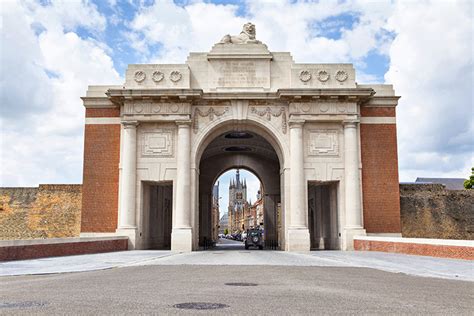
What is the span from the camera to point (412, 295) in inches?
386

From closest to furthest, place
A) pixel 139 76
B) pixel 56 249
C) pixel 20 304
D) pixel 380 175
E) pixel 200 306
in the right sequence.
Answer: pixel 200 306
pixel 20 304
pixel 56 249
pixel 380 175
pixel 139 76

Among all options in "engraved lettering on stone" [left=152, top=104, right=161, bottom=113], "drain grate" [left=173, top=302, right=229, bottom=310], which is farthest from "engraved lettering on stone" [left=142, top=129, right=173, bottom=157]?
"drain grate" [left=173, top=302, right=229, bottom=310]

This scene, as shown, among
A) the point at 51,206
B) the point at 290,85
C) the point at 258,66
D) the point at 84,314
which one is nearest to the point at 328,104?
the point at 290,85

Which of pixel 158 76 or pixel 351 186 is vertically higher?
pixel 158 76

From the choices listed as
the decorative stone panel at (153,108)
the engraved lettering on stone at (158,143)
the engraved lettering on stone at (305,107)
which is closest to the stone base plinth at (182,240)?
the engraved lettering on stone at (158,143)

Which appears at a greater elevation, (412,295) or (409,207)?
(409,207)

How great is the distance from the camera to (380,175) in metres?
34.1

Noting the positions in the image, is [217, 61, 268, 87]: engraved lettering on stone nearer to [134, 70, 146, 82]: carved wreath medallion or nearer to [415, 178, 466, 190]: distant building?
[134, 70, 146, 82]: carved wreath medallion

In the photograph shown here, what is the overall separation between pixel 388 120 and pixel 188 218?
14077mm

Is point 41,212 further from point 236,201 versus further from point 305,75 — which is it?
point 236,201

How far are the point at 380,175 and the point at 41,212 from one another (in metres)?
22.2

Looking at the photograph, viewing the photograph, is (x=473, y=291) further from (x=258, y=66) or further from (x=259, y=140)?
(x=259, y=140)

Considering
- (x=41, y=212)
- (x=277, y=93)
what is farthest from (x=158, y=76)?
(x=41, y=212)

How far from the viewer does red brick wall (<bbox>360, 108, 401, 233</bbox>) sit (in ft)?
111
